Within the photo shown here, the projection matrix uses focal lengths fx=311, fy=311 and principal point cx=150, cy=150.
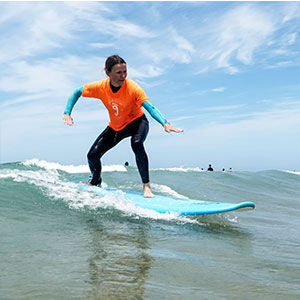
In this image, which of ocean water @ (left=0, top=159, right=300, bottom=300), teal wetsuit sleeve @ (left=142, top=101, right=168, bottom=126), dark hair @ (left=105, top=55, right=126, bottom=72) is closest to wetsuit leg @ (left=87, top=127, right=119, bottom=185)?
teal wetsuit sleeve @ (left=142, top=101, right=168, bottom=126)

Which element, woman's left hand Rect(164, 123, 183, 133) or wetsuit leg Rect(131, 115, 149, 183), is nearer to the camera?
woman's left hand Rect(164, 123, 183, 133)

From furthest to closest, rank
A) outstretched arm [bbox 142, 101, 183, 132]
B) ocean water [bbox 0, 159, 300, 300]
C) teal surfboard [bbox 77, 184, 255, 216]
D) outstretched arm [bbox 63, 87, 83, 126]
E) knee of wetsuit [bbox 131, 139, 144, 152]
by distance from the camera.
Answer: outstretched arm [bbox 63, 87, 83, 126] < knee of wetsuit [bbox 131, 139, 144, 152] < outstretched arm [bbox 142, 101, 183, 132] < teal surfboard [bbox 77, 184, 255, 216] < ocean water [bbox 0, 159, 300, 300]

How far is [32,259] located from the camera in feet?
7.95

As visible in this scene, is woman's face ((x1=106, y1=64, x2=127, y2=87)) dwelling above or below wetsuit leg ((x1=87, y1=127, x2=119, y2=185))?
above

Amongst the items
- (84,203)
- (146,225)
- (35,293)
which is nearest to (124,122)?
(84,203)

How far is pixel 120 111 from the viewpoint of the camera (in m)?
5.07

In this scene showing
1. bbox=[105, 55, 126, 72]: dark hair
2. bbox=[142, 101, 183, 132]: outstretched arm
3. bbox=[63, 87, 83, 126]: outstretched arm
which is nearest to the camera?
bbox=[142, 101, 183, 132]: outstretched arm

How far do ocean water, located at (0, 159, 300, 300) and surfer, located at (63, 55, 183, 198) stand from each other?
39.0 inches

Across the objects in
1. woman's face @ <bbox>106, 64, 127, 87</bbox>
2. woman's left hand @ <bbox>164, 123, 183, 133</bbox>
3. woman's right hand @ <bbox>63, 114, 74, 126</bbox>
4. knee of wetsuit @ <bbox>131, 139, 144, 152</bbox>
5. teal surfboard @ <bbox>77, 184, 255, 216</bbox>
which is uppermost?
woman's face @ <bbox>106, 64, 127, 87</bbox>

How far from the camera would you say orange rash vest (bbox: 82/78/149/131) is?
487 cm

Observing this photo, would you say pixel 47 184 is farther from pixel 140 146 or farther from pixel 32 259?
pixel 32 259

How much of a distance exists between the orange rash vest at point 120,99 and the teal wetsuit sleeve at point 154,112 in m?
0.09

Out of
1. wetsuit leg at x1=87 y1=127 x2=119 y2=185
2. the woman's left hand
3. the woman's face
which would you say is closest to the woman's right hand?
wetsuit leg at x1=87 y1=127 x2=119 y2=185

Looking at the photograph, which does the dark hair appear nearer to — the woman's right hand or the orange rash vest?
the orange rash vest
